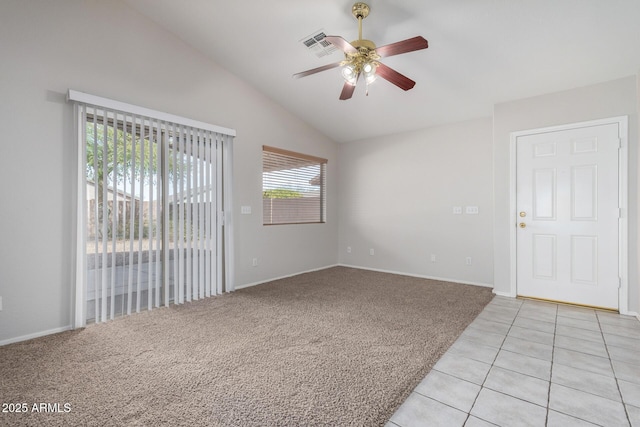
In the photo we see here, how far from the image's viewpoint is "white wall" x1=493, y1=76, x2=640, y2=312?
308cm

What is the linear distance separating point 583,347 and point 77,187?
459 centimetres

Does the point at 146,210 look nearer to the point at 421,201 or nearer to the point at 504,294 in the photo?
the point at 421,201

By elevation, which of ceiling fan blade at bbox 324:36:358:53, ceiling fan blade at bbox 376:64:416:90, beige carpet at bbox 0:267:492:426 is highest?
ceiling fan blade at bbox 324:36:358:53

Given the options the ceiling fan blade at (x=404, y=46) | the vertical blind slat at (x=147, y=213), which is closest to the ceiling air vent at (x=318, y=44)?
the ceiling fan blade at (x=404, y=46)

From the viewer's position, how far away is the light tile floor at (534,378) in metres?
1.56

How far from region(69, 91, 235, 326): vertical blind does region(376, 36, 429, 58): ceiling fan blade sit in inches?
92.1

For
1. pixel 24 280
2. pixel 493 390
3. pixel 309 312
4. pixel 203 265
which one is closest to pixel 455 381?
pixel 493 390

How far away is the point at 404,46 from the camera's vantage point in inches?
87.6

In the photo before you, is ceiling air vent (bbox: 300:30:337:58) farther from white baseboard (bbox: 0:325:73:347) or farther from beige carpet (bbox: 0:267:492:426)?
white baseboard (bbox: 0:325:73:347)

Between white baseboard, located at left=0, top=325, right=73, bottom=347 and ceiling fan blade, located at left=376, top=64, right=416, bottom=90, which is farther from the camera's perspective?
ceiling fan blade, located at left=376, top=64, right=416, bottom=90

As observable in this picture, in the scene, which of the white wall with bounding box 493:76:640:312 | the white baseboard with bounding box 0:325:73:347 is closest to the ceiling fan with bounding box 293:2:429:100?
the white wall with bounding box 493:76:640:312

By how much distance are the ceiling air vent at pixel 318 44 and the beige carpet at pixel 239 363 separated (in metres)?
2.89

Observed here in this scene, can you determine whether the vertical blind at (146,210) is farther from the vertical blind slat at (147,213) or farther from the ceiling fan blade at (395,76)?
the ceiling fan blade at (395,76)

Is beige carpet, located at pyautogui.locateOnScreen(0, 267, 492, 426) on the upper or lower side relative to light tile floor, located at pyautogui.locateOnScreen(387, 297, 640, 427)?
upper
